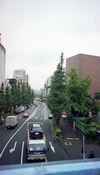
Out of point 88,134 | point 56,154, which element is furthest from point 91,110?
point 56,154

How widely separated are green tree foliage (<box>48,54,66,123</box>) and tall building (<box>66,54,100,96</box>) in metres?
11.9

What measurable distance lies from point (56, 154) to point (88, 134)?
5.81 meters

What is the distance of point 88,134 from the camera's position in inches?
813

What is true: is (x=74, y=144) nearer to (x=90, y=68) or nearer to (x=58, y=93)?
(x=58, y=93)

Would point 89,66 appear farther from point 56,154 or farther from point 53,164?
point 53,164

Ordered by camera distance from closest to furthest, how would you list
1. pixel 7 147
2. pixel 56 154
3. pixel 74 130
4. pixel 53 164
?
pixel 53 164 < pixel 56 154 < pixel 7 147 < pixel 74 130

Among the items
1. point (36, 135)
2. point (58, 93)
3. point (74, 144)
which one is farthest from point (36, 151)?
point (58, 93)

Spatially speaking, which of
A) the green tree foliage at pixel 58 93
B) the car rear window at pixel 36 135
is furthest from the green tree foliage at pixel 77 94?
the car rear window at pixel 36 135

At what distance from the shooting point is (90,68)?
3950 cm

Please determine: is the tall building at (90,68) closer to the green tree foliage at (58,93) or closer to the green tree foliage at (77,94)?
the green tree foliage at (77,94)

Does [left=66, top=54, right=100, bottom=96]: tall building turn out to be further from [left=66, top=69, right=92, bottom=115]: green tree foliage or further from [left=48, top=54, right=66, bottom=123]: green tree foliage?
[left=48, top=54, right=66, bottom=123]: green tree foliage

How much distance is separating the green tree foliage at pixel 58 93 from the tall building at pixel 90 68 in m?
11.9

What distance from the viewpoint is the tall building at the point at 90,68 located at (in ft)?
127

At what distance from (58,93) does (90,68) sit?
15460mm
